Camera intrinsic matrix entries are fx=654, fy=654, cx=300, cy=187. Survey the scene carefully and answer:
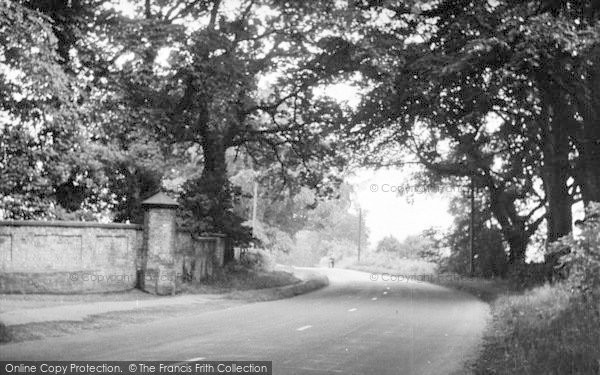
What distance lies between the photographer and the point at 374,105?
2409 cm

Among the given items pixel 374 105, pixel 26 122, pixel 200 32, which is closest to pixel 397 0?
pixel 374 105

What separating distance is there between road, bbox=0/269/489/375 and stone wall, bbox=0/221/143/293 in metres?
4.53

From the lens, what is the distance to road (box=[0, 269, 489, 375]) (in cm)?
988

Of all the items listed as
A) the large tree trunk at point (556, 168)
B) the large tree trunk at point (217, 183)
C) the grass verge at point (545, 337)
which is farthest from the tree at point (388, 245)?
the grass verge at point (545, 337)

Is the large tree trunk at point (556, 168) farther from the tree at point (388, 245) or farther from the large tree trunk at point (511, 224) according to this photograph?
the tree at point (388, 245)

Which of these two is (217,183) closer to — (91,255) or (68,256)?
(91,255)

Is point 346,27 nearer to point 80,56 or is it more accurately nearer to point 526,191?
point 80,56

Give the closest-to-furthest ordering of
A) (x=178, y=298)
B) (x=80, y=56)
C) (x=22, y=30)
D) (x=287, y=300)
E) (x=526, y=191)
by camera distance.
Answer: (x=22, y=30)
(x=178, y=298)
(x=80, y=56)
(x=287, y=300)
(x=526, y=191)

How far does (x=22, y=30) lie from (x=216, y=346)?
9704 millimetres

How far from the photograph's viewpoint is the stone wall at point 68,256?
1903cm

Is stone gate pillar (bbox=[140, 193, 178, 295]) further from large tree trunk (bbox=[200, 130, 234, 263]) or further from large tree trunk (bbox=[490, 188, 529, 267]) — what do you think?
large tree trunk (bbox=[490, 188, 529, 267])

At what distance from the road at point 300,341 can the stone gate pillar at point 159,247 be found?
3.47 m

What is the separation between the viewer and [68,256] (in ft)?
65.6

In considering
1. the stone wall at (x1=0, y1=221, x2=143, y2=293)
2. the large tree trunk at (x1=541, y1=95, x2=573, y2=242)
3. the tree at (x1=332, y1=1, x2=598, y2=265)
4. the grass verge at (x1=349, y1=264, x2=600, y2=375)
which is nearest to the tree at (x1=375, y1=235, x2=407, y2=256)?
the tree at (x1=332, y1=1, x2=598, y2=265)
